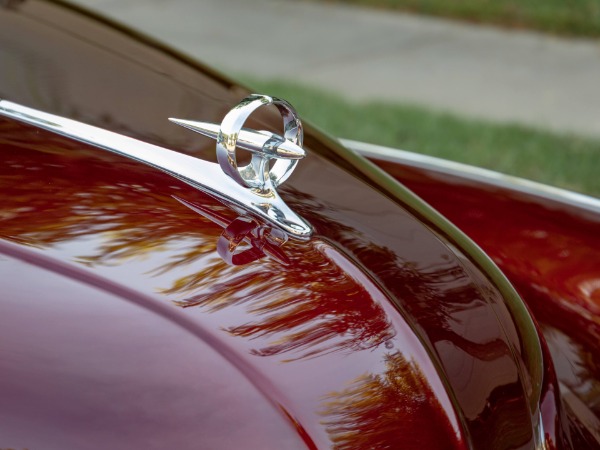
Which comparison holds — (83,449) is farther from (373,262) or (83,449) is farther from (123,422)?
(373,262)

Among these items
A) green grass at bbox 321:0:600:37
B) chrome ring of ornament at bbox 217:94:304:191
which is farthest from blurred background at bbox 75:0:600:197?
chrome ring of ornament at bbox 217:94:304:191

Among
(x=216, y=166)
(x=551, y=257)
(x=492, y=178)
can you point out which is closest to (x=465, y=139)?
(x=492, y=178)

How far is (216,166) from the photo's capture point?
159cm

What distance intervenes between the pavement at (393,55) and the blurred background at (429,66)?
0.5 inches

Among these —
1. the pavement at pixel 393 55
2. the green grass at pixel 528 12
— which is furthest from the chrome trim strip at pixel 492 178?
the green grass at pixel 528 12

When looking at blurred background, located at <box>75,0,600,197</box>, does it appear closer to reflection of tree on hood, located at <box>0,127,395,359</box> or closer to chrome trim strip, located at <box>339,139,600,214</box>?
chrome trim strip, located at <box>339,139,600,214</box>

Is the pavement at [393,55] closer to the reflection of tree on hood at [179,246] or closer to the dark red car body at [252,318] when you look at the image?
the dark red car body at [252,318]

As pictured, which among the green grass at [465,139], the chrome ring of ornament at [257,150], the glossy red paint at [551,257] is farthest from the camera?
the green grass at [465,139]

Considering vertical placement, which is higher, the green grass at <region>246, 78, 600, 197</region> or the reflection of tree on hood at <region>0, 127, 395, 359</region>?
the green grass at <region>246, 78, 600, 197</region>

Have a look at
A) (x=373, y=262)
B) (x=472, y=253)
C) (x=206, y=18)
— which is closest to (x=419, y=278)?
(x=373, y=262)

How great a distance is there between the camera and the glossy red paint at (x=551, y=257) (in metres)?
Result: 1.83

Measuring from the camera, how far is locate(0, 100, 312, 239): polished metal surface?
60.2 inches

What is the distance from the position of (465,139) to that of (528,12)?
9.87ft

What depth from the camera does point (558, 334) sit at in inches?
75.2
